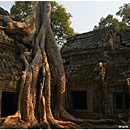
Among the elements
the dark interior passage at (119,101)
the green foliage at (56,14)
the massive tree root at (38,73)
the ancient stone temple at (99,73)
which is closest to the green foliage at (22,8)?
the green foliage at (56,14)

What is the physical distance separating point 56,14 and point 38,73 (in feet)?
29.2

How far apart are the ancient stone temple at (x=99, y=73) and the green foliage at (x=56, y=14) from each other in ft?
16.9

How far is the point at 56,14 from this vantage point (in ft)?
53.9

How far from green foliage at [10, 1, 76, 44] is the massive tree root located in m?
5.60

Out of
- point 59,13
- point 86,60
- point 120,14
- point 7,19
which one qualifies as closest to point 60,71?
point 86,60

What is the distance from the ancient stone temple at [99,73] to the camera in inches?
354

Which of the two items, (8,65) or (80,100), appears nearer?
(8,65)

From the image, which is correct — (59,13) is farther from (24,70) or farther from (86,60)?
(24,70)

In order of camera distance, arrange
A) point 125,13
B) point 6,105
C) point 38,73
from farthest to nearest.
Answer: point 125,13, point 6,105, point 38,73

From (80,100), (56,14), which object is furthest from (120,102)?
(56,14)

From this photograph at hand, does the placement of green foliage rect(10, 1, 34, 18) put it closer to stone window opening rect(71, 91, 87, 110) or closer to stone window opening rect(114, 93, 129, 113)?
stone window opening rect(71, 91, 87, 110)

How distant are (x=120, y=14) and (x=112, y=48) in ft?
40.3

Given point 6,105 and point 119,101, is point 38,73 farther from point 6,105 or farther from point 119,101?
point 119,101

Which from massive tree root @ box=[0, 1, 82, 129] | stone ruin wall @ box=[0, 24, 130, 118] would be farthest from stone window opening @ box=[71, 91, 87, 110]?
massive tree root @ box=[0, 1, 82, 129]
